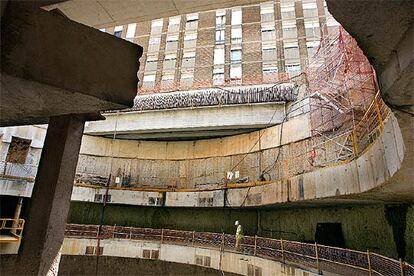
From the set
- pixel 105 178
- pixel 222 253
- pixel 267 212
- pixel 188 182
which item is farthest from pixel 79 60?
pixel 105 178

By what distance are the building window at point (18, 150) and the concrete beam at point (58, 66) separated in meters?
19.9

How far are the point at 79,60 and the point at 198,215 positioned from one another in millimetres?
18660

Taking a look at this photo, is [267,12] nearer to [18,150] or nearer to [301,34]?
[301,34]

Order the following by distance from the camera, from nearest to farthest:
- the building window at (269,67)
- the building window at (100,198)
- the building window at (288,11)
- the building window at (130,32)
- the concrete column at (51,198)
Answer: the concrete column at (51,198) → the building window at (100,198) → the building window at (269,67) → the building window at (288,11) → the building window at (130,32)

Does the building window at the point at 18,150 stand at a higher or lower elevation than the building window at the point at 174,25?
lower

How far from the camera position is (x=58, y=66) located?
7.54ft

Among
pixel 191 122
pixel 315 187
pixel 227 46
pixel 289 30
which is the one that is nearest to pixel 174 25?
pixel 227 46

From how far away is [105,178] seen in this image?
68.6 ft

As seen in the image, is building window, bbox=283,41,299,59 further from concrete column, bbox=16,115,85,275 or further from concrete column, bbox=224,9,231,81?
concrete column, bbox=16,115,85,275

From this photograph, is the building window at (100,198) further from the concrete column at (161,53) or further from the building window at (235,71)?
the building window at (235,71)

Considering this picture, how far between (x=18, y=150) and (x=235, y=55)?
19.3 meters

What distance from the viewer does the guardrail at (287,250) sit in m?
6.78

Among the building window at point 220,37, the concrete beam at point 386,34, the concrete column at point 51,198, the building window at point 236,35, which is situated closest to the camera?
the concrete beam at point 386,34

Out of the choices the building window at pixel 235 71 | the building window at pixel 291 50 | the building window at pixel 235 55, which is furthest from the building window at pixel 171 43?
the building window at pixel 291 50
